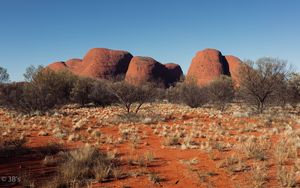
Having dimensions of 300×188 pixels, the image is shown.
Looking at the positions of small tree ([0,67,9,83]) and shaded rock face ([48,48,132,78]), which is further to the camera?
shaded rock face ([48,48,132,78])

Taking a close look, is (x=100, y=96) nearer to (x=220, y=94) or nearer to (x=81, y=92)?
(x=81, y=92)

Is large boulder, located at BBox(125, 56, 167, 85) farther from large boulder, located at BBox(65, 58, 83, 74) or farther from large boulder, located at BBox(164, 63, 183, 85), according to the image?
large boulder, located at BBox(65, 58, 83, 74)

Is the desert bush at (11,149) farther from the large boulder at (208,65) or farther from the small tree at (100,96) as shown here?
the large boulder at (208,65)

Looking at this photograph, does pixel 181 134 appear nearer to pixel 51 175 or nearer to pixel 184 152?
pixel 184 152

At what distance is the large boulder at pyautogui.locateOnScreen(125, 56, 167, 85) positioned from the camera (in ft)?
217

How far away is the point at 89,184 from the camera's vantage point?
5.16 metres

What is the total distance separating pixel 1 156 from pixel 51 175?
2.74 m

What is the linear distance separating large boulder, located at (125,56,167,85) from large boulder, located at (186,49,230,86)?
27.4ft

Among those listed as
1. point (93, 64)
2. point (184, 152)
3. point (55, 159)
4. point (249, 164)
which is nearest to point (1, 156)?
point (55, 159)

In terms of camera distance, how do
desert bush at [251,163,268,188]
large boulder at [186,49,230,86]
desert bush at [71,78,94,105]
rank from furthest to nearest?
large boulder at [186,49,230,86]
desert bush at [71,78,94,105]
desert bush at [251,163,268,188]

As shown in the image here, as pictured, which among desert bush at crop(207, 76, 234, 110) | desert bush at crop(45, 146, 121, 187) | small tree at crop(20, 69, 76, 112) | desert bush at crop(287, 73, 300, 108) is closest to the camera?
desert bush at crop(45, 146, 121, 187)

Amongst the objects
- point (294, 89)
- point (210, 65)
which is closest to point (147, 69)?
point (210, 65)

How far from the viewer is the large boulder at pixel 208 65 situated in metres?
66.2

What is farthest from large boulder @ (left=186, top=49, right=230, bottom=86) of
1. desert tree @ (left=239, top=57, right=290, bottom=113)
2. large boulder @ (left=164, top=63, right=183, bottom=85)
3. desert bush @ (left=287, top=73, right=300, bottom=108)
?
desert tree @ (left=239, top=57, right=290, bottom=113)
